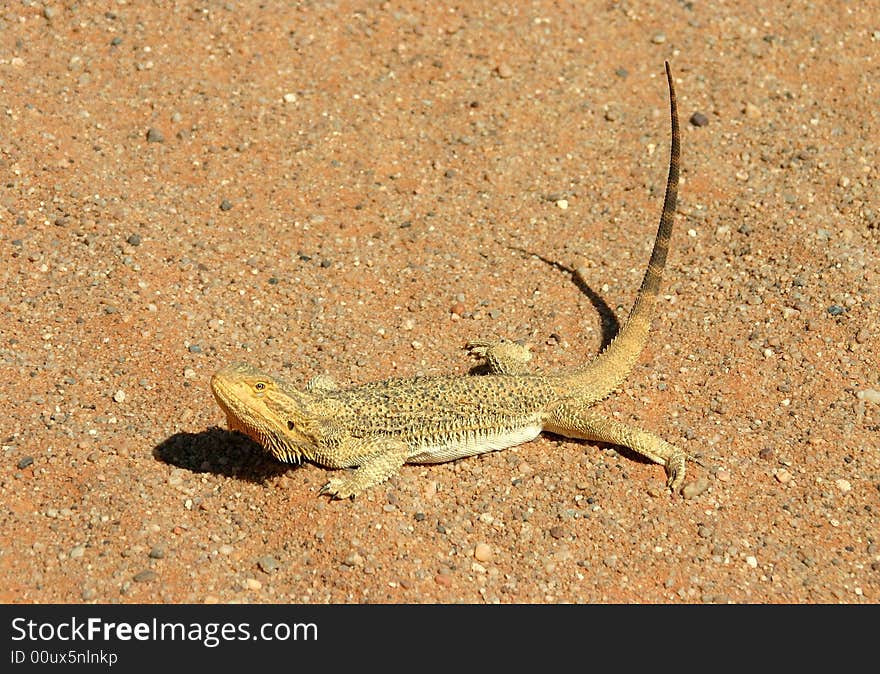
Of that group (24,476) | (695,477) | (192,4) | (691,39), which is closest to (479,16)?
(691,39)

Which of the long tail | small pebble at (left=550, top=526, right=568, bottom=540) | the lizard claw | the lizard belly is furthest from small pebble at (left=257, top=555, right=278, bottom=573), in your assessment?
the lizard claw

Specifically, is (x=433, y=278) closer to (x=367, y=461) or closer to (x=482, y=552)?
(x=367, y=461)

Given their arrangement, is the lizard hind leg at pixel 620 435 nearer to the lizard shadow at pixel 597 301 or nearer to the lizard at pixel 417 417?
the lizard at pixel 417 417

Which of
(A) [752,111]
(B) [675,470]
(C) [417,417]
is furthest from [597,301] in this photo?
(A) [752,111]

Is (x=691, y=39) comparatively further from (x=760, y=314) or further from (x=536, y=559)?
(x=536, y=559)

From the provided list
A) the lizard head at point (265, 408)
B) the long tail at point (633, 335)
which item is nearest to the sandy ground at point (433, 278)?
the long tail at point (633, 335)

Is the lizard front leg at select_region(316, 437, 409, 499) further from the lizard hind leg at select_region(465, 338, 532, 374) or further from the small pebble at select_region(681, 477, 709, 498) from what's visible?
the small pebble at select_region(681, 477, 709, 498)

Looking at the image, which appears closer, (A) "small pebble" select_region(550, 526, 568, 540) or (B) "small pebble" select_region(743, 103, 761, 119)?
(A) "small pebble" select_region(550, 526, 568, 540)
